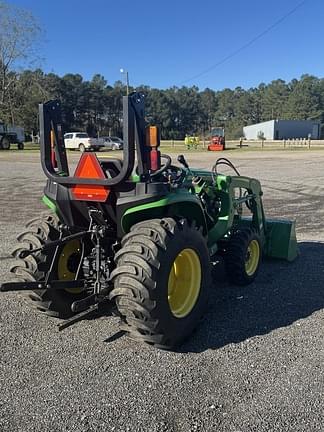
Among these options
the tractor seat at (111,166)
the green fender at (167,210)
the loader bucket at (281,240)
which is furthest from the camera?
the loader bucket at (281,240)

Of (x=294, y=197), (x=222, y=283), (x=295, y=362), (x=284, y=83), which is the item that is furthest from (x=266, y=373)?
(x=284, y=83)

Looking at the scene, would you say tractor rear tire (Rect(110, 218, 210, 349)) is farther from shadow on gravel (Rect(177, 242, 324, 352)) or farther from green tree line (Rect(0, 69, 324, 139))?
green tree line (Rect(0, 69, 324, 139))

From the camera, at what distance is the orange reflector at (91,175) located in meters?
3.92

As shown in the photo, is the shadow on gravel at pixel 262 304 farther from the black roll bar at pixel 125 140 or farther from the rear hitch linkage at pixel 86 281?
the black roll bar at pixel 125 140

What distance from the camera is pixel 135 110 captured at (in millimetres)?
3736

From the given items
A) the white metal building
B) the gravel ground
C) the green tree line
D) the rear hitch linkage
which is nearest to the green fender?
the rear hitch linkage

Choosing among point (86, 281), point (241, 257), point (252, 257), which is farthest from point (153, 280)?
point (252, 257)

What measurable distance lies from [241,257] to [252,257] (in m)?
0.48

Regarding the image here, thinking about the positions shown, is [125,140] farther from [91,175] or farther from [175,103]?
→ [175,103]

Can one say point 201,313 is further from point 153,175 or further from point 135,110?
point 135,110

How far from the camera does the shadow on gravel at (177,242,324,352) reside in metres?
4.22

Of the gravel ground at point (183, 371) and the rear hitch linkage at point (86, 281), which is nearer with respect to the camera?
the gravel ground at point (183, 371)

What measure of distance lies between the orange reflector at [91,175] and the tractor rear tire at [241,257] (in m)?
2.08

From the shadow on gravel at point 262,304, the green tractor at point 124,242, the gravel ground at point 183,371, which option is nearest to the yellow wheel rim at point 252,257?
the shadow on gravel at point 262,304
